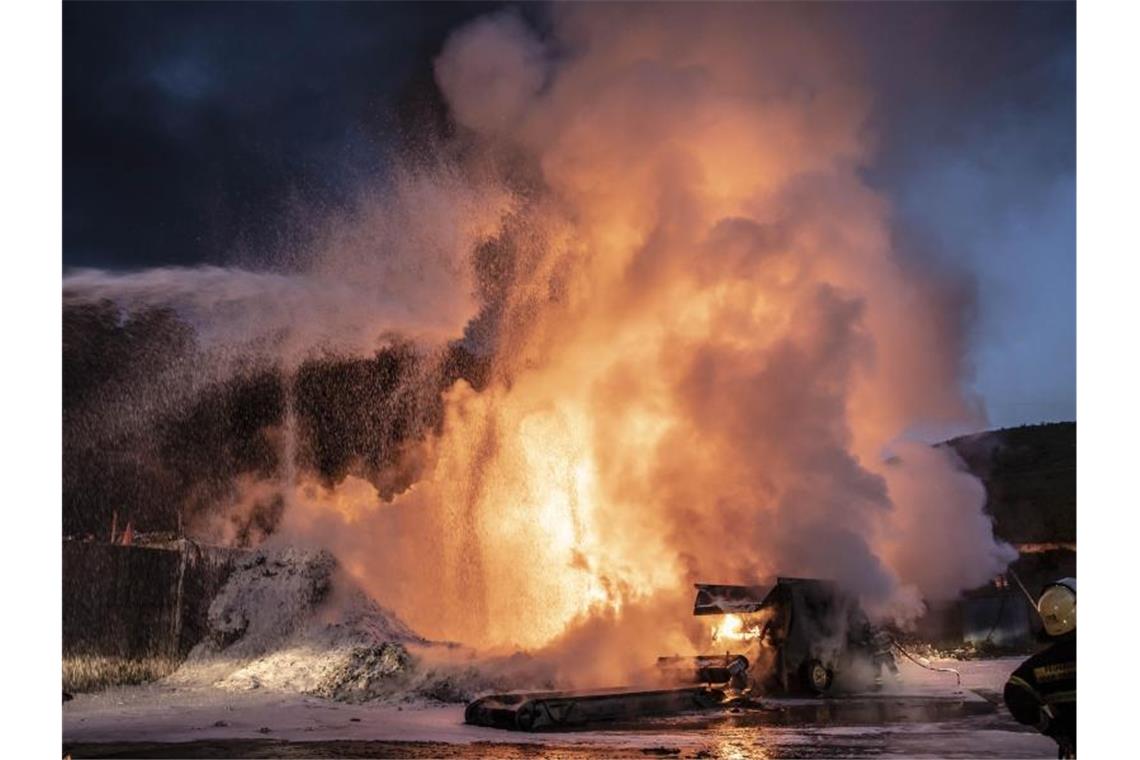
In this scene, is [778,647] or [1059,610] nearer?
[1059,610]

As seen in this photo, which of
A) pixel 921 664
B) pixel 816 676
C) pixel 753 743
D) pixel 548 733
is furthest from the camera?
pixel 921 664

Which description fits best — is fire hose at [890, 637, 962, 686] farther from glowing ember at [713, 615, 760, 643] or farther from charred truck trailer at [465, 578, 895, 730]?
glowing ember at [713, 615, 760, 643]

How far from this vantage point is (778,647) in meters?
13.8

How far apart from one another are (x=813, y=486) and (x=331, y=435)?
364 inches

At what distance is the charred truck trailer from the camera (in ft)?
44.1

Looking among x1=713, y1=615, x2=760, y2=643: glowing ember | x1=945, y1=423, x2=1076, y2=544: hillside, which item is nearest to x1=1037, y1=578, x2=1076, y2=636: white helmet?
x1=713, y1=615, x2=760, y2=643: glowing ember

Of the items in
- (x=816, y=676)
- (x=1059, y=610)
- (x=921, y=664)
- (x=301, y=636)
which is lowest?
(x=921, y=664)

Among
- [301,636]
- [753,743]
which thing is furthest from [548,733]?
[301,636]

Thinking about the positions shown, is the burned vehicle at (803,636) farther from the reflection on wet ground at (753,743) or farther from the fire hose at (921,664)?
the reflection on wet ground at (753,743)

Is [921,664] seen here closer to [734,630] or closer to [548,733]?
[734,630]

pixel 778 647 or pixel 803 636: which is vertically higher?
pixel 803 636

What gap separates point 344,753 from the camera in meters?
10.8

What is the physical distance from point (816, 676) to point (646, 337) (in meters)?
5.96
